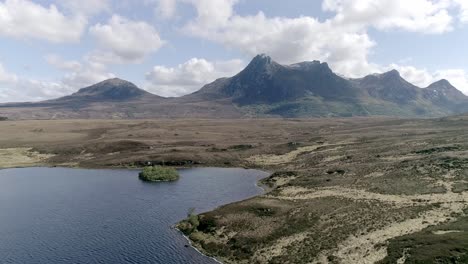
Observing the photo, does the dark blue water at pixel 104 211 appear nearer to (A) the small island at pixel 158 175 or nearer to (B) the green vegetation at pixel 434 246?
(A) the small island at pixel 158 175

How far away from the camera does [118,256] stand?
57.2 metres

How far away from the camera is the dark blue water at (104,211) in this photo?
58656 mm

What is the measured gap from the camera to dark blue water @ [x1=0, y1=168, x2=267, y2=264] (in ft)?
192

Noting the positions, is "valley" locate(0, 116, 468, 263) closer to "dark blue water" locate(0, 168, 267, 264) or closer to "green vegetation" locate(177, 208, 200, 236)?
"green vegetation" locate(177, 208, 200, 236)

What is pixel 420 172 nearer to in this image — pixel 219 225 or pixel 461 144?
pixel 461 144

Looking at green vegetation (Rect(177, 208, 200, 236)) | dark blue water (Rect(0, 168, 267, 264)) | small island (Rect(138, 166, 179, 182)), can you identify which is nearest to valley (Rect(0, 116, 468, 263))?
green vegetation (Rect(177, 208, 200, 236))

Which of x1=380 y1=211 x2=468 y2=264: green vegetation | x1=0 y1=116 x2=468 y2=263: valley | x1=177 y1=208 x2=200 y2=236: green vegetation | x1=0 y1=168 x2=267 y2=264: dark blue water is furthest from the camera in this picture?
x1=177 y1=208 x2=200 y2=236: green vegetation

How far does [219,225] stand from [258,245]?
11567mm

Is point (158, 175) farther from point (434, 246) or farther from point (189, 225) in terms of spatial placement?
point (434, 246)

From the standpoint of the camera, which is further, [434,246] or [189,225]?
[189,225]

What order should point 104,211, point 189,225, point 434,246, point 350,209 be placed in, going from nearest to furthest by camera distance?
1. point 434,246
2. point 350,209
3. point 189,225
4. point 104,211

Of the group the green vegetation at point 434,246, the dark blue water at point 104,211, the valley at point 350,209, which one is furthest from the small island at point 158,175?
the green vegetation at point 434,246

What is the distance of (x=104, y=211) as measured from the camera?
80312 mm

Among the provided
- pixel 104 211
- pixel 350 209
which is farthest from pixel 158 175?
pixel 350 209
